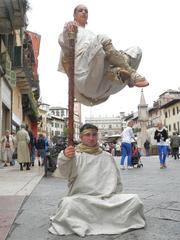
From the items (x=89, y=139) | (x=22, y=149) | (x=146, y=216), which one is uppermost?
(x=89, y=139)

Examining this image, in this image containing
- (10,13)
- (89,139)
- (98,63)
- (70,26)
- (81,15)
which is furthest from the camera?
(10,13)

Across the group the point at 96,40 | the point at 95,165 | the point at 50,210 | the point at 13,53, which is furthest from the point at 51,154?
the point at 13,53

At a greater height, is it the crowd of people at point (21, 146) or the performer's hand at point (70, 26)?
the performer's hand at point (70, 26)

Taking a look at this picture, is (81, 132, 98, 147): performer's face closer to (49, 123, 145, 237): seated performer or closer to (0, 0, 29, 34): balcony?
(49, 123, 145, 237): seated performer

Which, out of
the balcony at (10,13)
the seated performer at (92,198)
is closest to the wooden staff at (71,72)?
the seated performer at (92,198)

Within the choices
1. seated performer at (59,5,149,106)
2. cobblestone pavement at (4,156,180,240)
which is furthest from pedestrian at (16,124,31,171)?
seated performer at (59,5,149,106)

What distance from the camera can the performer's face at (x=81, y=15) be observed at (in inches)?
160

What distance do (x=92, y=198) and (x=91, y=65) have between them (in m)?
1.48

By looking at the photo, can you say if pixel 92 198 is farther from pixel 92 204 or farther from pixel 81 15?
pixel 81 15

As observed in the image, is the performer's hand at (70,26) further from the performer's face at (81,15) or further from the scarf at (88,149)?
the scarf at (88,149)

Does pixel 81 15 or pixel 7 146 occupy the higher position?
pixel 81 15

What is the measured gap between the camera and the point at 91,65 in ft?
12.2

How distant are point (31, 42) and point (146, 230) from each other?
2458cm

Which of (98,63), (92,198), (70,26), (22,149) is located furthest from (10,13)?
(92,198)
